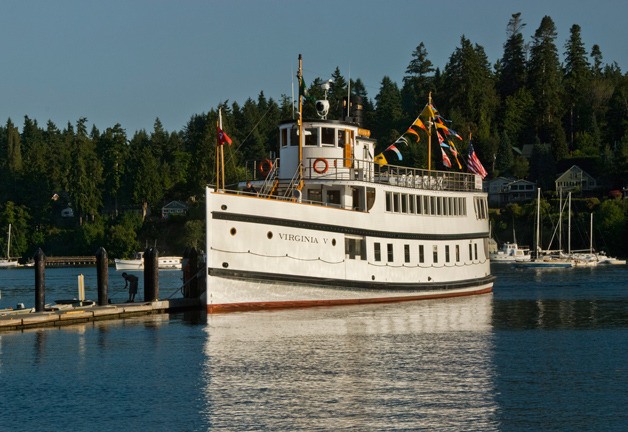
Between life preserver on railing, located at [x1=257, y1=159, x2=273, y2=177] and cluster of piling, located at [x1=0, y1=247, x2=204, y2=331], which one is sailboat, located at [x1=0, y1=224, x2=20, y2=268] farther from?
life preserver on railing, located at [x1=257, y1=159, x2=273, y2=177]

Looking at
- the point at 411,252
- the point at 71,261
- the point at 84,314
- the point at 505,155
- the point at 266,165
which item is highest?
the point at 505,155

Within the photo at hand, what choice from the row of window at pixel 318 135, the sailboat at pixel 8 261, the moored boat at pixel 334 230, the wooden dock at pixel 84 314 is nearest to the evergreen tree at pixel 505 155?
the sailboat at pixel 8 261

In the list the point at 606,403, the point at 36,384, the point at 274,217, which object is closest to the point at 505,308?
the point at 274,217

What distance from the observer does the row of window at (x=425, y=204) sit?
50656 millimetres

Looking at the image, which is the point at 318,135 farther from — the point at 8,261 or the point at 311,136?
the point at 8,261

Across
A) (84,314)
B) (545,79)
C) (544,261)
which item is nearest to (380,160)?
(84,314)

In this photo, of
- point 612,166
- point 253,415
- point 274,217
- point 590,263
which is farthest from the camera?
point 612,166

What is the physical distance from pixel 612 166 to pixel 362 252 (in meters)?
107

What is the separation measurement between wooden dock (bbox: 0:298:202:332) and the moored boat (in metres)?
5.10

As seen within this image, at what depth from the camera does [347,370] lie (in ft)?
102

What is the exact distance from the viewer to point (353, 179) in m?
48.1

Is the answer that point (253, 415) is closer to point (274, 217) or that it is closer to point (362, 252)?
point (274, 217)

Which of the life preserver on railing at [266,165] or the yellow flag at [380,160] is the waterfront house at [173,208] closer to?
the yellow flag at [380,160]

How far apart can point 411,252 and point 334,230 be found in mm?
7146
